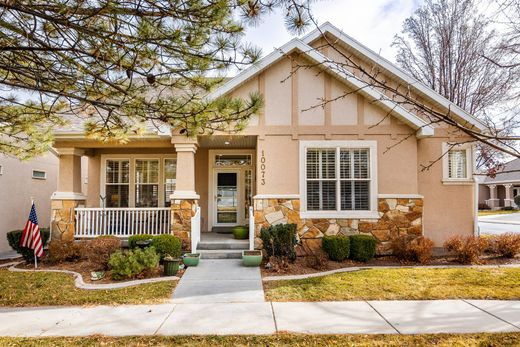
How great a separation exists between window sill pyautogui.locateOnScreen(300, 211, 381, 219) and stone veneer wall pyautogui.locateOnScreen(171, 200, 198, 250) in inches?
125

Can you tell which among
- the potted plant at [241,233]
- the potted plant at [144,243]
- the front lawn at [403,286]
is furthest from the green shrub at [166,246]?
the front lawn at [403,286]

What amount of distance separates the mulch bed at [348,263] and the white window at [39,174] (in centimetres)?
1026

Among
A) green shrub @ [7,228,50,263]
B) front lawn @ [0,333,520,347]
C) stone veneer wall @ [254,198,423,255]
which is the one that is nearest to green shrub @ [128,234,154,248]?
stone veneer wall @ [254,198,423,255]

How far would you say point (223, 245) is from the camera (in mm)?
9789

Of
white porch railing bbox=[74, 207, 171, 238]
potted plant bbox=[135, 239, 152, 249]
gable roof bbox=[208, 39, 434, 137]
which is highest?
gable roof bbox=[208, 39, 434, 137]

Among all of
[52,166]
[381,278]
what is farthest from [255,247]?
[52,166]

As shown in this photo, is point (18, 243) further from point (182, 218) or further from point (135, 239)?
point (182, 218)

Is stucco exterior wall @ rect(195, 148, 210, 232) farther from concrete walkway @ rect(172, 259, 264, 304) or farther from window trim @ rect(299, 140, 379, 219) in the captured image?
window trim @ rect(299, 140, 379, 219)

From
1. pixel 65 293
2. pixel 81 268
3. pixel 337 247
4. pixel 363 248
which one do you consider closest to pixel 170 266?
pixel 65 293

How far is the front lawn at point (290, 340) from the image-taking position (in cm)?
446

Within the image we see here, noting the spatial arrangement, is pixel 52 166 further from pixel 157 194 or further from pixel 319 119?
pixel 319 119

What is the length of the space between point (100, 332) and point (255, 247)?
512 cm

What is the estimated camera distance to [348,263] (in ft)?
29.7

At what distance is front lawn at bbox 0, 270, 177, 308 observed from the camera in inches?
250
